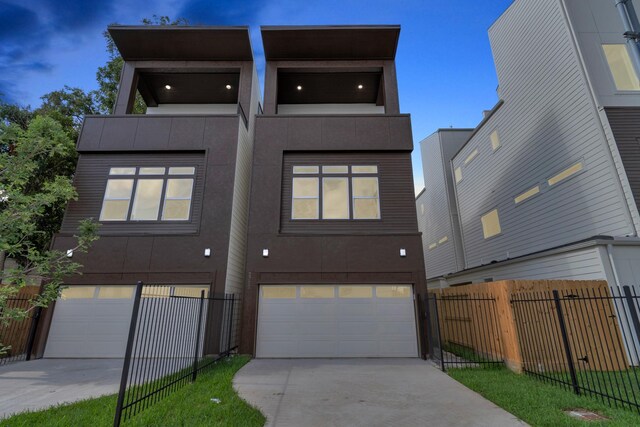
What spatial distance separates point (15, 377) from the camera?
6598mm

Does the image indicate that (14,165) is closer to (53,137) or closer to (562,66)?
(53,137)

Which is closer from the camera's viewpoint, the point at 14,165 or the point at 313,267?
the point at 14,165

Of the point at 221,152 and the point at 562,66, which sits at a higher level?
the point at 562,66

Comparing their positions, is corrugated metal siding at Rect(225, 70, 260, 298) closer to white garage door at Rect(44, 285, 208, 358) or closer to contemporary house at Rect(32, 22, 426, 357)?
contemporary house at Rect(32, 22, 426, 357)

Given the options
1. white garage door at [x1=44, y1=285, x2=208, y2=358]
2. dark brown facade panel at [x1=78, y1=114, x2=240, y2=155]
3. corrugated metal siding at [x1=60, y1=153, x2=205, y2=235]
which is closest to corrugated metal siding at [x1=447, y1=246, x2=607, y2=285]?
white garage door at [x1=44, y1=285, x2=208, y2=358]

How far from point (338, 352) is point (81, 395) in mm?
6165

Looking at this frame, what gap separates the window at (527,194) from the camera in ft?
36.6

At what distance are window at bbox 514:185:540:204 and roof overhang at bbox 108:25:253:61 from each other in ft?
42.6

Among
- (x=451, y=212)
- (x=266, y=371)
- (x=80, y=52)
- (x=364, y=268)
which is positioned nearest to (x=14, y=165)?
(x=266, y=371)

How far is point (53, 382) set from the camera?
6199mm

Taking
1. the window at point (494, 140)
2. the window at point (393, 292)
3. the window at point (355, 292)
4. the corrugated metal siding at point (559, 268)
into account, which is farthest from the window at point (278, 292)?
the window at point (494, 140)

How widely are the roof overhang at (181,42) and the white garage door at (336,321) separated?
33.9ft

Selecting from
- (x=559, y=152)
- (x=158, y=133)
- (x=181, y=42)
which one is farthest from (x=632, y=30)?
(x=181, y=42)

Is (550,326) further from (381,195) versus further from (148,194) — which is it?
(148,194)
